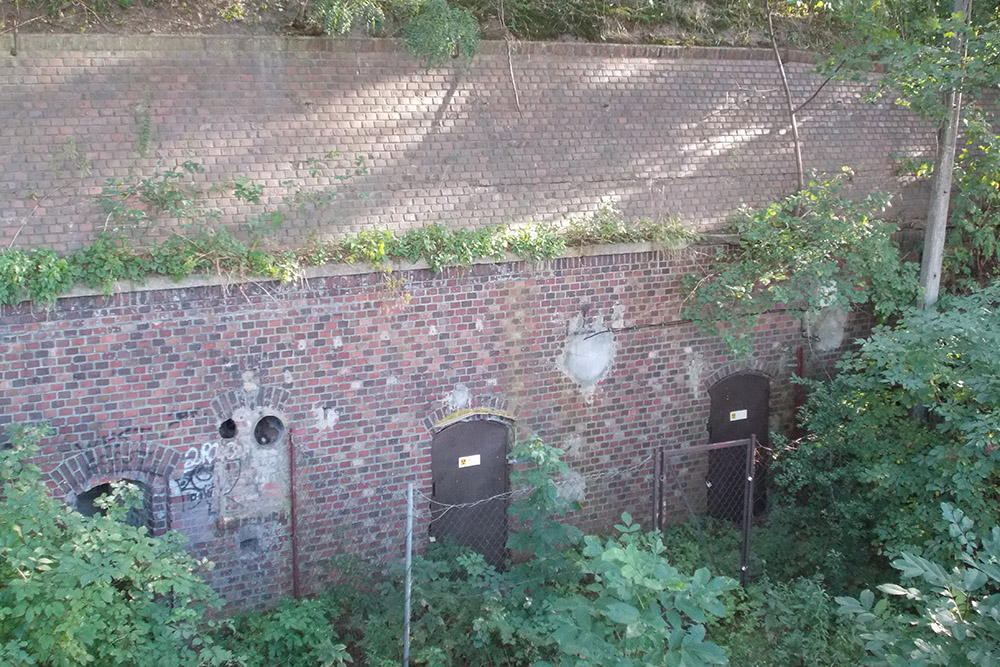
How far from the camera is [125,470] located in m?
7.52

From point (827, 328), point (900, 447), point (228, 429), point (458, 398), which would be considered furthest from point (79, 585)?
point (827, 328)

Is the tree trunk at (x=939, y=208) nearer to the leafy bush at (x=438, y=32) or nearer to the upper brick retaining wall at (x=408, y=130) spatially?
the upper brick retaining wall at (x=408, y=130)

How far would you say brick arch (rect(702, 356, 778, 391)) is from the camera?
33.6 ft

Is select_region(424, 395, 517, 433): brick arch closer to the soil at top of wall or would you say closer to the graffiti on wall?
the graffiti on wall

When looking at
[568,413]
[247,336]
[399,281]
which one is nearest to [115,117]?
[247,336]

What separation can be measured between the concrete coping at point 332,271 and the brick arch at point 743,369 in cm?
153

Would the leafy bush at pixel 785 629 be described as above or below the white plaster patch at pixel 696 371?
below

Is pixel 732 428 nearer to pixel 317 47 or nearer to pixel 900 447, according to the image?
pixel 900 447

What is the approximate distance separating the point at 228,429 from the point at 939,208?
8245 mm

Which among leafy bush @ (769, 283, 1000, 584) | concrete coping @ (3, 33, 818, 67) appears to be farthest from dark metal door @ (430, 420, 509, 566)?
concrete coping @ (3, 33, 818, 67)

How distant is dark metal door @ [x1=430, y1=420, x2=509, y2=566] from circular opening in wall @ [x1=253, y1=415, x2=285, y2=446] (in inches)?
62.4

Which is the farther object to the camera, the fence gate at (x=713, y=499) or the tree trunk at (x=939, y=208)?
the tree trunk at (x=939, y=208)

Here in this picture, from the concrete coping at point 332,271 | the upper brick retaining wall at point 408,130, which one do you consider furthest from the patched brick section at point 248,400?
the upper brick retaining wall at point 408,130

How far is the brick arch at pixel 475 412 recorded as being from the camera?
8.80m
